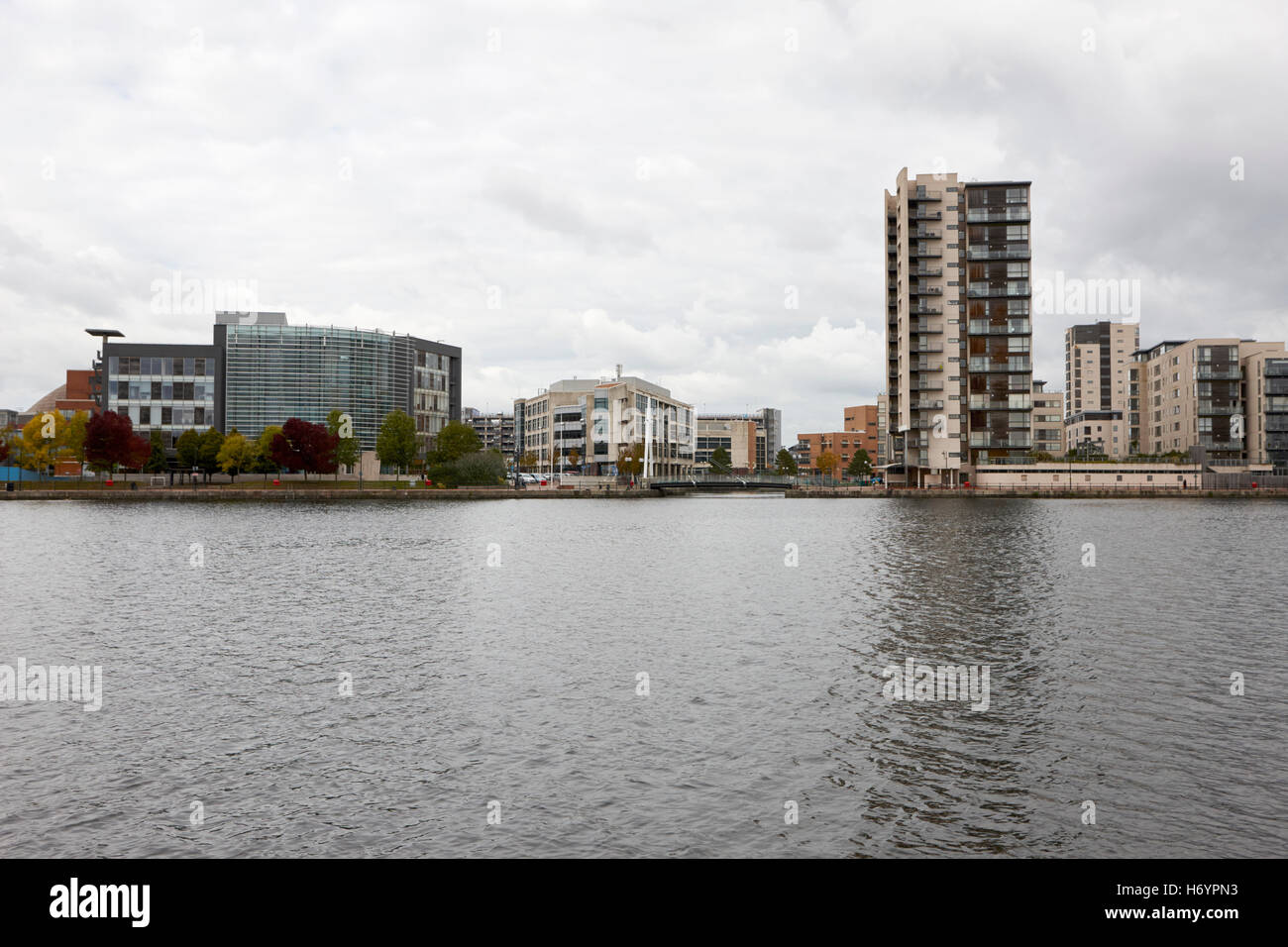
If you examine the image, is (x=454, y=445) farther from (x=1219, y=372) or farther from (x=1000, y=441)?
(x=1219, y=372)

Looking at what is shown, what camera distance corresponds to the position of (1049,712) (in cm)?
2184

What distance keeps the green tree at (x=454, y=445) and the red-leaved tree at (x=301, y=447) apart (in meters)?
21.7

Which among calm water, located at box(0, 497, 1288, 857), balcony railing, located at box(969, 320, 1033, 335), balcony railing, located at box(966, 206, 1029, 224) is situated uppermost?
balcony railing, located at box(966, 206, 1029, 224)

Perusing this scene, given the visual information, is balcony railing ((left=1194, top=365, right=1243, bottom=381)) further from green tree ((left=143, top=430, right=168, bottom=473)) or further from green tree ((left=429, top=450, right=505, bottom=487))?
green tree ((left=143, top=430, right=168, bottom=473))

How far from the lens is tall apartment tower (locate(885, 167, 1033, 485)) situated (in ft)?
556

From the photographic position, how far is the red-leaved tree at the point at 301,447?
165500 mm

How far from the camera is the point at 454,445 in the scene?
17662 cm

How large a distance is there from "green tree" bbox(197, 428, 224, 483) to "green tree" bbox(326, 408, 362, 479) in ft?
72.4

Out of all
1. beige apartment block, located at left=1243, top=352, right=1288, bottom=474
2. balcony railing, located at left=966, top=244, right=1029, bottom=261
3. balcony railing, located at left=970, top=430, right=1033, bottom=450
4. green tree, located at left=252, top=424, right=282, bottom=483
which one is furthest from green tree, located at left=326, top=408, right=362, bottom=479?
beige apartment block, located at left=1243, top=352, right=1288, bottom=474

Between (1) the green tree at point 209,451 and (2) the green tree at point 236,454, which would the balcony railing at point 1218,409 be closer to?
(2) the green tree at point 236,454

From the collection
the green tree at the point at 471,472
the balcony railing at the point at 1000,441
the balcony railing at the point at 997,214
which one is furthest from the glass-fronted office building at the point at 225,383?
the balcony railing at the point at 997,214
